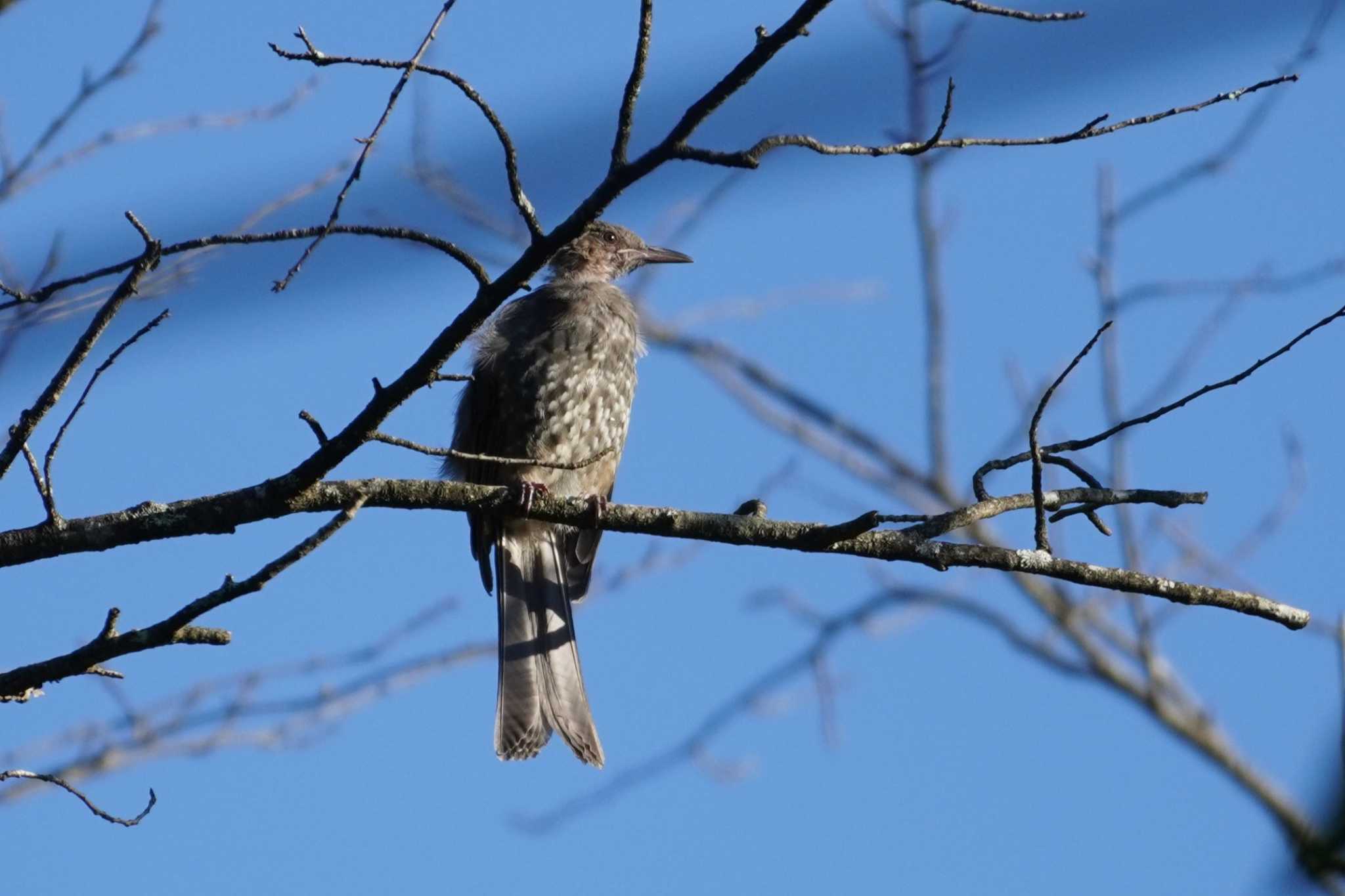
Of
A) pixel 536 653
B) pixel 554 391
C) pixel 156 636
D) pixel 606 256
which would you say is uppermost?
pixel 606 256

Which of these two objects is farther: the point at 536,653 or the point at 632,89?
the point at 536,653

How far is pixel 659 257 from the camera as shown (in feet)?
21.7

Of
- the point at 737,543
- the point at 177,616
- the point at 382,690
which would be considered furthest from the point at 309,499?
the point at 382,690

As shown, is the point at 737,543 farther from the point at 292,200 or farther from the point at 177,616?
the point at 292,200

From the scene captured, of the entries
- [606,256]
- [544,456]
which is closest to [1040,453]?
[544,456]

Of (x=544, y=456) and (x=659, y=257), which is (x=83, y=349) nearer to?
(x=544, y=456)

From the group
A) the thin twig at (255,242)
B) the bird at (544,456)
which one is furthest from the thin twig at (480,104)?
the bird at (544,456)

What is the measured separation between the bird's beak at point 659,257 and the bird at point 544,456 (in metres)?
0.78

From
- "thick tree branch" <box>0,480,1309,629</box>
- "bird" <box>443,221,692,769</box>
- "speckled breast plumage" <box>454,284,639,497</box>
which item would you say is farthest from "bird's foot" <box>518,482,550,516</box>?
"speckled breast plumage" <box>454,284,639,497</box>

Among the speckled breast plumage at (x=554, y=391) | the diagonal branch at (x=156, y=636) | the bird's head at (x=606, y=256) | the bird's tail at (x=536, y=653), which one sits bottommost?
the diagonal branch at (x=156, y=636)

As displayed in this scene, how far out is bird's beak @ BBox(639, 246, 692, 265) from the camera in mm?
6574

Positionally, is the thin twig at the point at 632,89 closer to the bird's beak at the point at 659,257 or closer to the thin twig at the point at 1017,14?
the thin twig at the point at 1017,14

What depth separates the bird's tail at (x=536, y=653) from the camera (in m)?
5.06

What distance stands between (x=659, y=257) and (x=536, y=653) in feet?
→ 6.62
